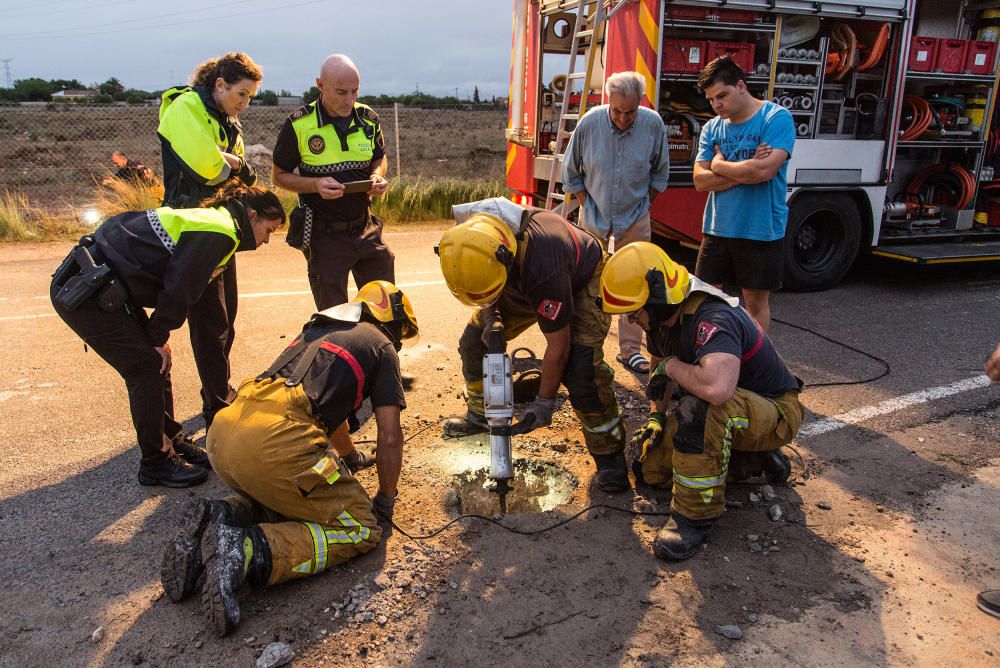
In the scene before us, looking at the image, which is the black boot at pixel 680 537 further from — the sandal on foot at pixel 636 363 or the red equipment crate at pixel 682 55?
the red equipment crate at pixel 682 55

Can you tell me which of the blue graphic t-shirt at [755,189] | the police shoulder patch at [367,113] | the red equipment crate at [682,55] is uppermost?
the red equipment crate at [682,55]

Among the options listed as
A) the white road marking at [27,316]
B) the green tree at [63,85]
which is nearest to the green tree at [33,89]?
the green tree at [63,85]

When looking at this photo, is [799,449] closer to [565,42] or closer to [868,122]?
[868,122]

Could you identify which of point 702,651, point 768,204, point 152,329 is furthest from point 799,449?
point 152,329

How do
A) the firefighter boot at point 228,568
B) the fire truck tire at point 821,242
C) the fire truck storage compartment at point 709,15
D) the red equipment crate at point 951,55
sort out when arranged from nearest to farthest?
1. the firefighter boot at point 228,568
2. the fire truck storage compartment at point 709,15
3. the fire truck tire at point 821,242
4. the red equipment crate at point 951,55

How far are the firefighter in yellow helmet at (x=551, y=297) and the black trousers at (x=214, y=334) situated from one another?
1359 millimetres

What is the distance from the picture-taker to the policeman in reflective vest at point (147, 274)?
3.12 metres

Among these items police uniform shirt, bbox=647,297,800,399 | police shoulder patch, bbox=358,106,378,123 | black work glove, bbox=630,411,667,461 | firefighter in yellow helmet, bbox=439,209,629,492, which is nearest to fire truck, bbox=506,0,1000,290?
police shoulder patch, bbox=358,106,378,123

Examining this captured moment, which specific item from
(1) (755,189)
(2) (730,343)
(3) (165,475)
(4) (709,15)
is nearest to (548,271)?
(2) (730,343)

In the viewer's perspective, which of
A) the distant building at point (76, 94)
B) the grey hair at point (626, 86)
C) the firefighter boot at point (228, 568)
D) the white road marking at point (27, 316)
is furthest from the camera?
the distant building at point (76, 94)

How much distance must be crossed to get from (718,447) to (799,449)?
1.12m

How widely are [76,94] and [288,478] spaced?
62963 millimetres

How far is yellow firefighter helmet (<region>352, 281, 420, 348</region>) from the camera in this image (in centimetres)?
314

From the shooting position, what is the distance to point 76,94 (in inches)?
2146
